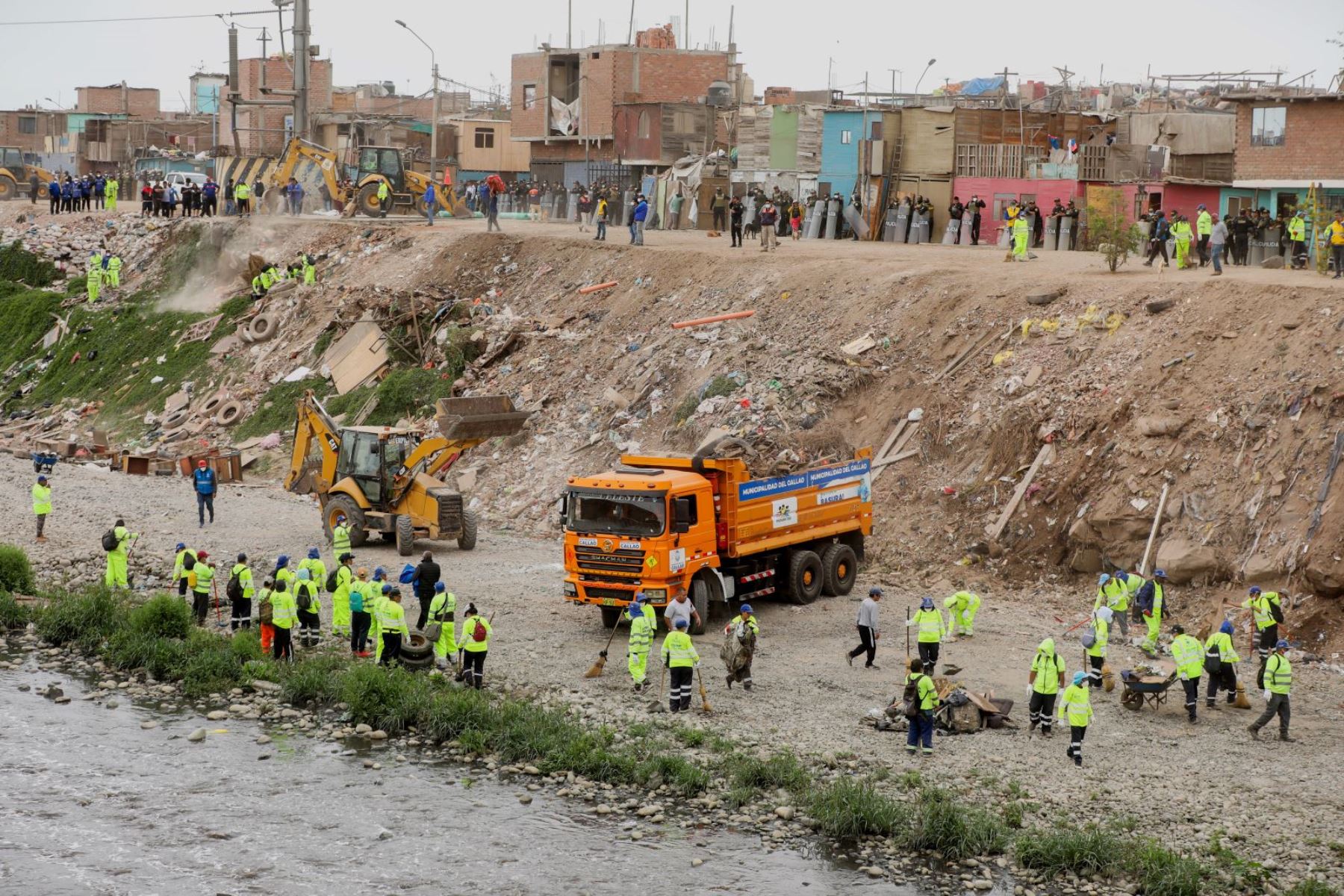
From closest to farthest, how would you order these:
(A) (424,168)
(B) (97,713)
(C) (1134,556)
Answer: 1. (B) (97,713)
2. (C) (1134,556)
3. (A) (424,168)

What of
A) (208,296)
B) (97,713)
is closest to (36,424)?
(208,296)

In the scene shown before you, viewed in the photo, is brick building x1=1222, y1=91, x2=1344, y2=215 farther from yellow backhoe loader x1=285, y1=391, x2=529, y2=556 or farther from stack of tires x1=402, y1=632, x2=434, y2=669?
stack of tires x1=402, y1=632, x2=434, y2=669

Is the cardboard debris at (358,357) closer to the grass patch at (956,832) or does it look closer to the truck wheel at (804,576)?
the truck wheel at (804,576)

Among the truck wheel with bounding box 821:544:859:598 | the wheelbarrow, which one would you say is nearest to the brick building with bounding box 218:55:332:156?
the truck wheel with bounding box 821:544:859:598

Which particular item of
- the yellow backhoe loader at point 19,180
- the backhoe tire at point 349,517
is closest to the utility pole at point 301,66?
the yellow backhoe loader at point 19,180

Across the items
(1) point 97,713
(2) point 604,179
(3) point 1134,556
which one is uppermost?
(2) point 604,179

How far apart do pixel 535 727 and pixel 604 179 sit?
41776mm

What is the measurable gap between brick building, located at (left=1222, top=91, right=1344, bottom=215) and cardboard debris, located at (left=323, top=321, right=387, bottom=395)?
20.5m

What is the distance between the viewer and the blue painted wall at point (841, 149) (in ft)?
148

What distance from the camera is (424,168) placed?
68312 mm

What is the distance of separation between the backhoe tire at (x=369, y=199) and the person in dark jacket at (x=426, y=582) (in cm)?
2807

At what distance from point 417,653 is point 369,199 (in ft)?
98.2

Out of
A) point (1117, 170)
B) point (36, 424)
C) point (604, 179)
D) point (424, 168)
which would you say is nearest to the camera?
point (36, 424)

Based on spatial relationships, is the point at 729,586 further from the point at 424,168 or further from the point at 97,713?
the point at 424,168
